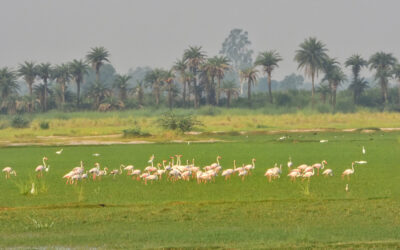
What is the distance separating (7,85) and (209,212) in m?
83.4

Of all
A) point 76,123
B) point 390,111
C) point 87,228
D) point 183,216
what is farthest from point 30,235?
point 390,111

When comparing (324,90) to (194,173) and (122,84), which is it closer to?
(122,84)

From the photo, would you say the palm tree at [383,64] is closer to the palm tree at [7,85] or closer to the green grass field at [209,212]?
the palm tree at [7,85]

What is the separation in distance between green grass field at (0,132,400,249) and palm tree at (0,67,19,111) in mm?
68345

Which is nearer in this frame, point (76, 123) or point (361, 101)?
point (76, 123)

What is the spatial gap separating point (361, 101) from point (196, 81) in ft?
87.6

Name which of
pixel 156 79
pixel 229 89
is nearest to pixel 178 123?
pixel 229 89

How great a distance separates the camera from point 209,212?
1964 cm

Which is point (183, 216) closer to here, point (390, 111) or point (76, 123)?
point (76, 123)

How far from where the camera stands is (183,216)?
19016mm

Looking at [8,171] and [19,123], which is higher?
[19,123]

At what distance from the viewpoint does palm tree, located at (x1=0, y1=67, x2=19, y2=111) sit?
9725cm

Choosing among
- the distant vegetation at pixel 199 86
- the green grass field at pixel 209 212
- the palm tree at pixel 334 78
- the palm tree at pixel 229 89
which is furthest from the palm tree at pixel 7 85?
the green grass field at pixel 209 212

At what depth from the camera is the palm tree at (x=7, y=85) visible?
9725 cm
